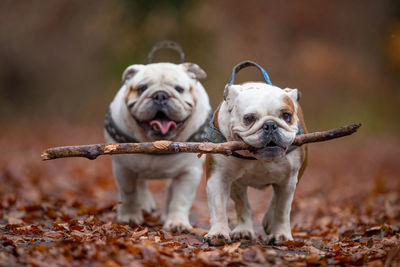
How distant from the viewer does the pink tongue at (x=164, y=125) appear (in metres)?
4.54

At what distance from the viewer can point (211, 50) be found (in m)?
19.4

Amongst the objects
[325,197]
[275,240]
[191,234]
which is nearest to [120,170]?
[191,234]

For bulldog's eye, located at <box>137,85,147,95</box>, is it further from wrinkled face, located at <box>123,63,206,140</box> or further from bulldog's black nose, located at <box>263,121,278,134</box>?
bulldog's black nose, located at <box>263,121,278,134</box>

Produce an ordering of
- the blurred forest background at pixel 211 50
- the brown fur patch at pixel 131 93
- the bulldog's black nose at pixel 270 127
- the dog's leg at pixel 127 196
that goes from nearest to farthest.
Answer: the bulldog's black nose at pixel 270 127, the brown fur patch at pixel 131 93, the dog's leg at pixel 127 196, the blurred forest background at pixel 211 50

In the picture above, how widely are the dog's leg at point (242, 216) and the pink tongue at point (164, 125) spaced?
84 cm

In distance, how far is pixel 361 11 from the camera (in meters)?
24.1

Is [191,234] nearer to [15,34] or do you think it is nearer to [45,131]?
[45,131]

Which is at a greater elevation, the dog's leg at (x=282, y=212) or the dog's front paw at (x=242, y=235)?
the dog's leg at (x=282, y=212)

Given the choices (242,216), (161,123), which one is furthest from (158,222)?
(161,123)

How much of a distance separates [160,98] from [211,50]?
15.3 meters

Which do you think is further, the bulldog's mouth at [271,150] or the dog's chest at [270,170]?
the dog's chest at [270,170]

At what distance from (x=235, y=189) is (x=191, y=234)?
0.61 m

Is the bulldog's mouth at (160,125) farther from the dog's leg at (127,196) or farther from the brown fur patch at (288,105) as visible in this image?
the brown fur patch at (288,105)

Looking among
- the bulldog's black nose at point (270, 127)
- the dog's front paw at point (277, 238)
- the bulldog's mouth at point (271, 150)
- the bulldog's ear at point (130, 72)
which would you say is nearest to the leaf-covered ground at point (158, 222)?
the dog's front paw at point (277, 238)
